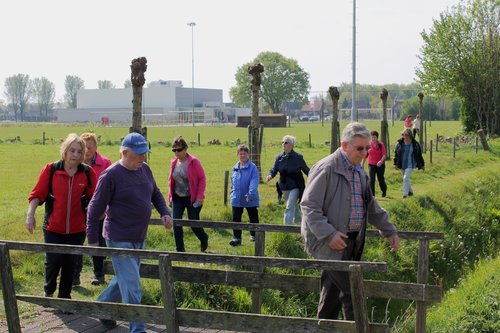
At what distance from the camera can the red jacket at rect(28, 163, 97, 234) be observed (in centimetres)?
707

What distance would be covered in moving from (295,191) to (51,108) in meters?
179

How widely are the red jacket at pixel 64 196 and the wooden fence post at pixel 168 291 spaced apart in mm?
2218

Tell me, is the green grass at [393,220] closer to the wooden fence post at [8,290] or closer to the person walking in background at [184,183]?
the person walking in background at [184,183]

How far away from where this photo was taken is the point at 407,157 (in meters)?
17.0

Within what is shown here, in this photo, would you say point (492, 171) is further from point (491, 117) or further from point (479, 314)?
point (491, 117)

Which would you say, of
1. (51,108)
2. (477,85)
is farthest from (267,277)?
(51,108)

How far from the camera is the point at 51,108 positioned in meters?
183

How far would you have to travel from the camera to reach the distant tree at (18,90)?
175 metres

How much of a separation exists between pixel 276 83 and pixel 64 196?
12588cm

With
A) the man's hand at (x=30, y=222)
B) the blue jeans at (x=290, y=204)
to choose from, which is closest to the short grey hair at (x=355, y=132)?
the man's hand at (x=30, y=222)

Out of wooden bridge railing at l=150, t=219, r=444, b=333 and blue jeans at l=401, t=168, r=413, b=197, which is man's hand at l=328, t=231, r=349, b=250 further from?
blue jeans at l=401, t=168, r=413, b=197

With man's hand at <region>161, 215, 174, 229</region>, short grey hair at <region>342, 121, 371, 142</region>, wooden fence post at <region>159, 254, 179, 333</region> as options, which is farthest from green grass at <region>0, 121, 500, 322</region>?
short grey hair at <region>342, 121, 371, 142</region>

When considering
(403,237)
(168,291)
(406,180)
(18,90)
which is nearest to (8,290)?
(168,291)

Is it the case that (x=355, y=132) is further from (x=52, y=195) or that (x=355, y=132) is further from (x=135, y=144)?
(x=52, y=195)
